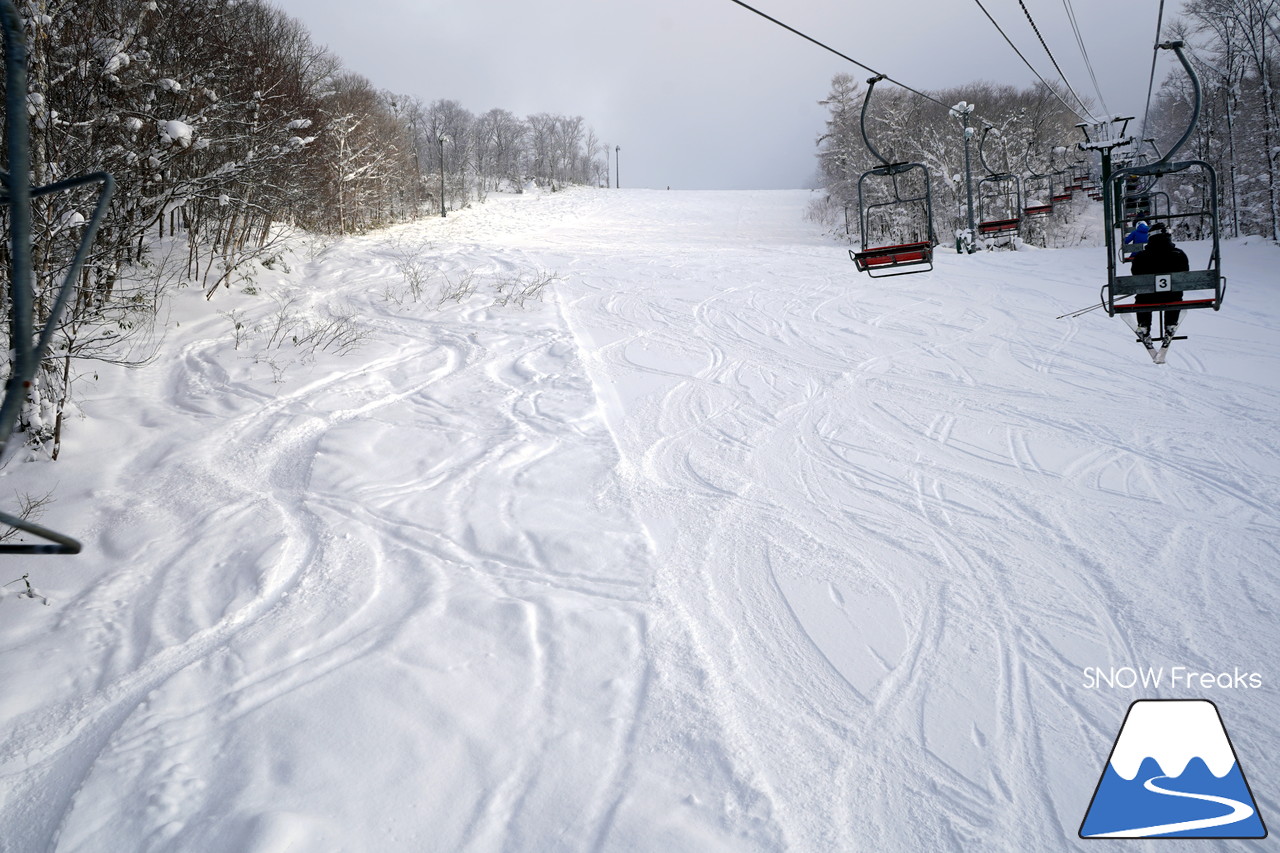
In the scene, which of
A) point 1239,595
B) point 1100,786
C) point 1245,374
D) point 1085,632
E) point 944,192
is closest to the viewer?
point 1100,786

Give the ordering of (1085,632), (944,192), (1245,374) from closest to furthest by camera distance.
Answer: (1085,632) < (1245,374) < (944,192)

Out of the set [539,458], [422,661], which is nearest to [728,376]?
[539,458]

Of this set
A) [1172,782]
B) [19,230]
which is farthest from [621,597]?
[19,230]

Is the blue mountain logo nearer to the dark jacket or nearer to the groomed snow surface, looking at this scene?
the groomed snow surface

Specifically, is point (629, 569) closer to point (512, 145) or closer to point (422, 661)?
point (422, 661)

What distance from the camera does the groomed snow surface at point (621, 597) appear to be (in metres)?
3.54

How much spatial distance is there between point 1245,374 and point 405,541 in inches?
470

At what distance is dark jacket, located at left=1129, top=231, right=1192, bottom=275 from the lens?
6.50 meters

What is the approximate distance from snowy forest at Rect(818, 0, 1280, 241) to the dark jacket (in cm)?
1219

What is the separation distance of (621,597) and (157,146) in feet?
30.4

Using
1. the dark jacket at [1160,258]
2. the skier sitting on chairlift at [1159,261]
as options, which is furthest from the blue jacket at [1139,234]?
the dark jacket at [1160,258]

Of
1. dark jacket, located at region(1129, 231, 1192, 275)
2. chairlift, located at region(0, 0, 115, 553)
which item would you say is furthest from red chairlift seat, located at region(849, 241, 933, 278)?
chairlift, located at region(0, 0, 115, 553)

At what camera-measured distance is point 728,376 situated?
10.8 meters

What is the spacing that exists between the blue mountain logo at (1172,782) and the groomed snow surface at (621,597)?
0.35ft
